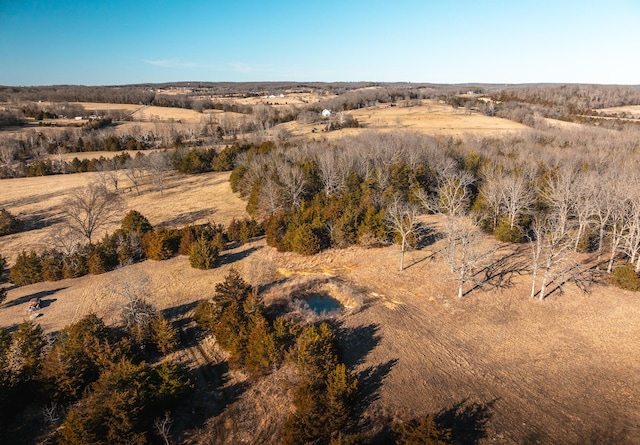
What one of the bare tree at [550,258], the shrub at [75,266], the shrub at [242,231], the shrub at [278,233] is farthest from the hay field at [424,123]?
the shrub at [75,266]

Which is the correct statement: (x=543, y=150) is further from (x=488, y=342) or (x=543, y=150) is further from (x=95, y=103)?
(x=95, y=103)

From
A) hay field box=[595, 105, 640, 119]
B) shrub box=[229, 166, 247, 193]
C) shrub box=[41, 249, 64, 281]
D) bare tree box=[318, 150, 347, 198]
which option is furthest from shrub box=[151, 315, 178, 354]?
hay field box=[595, 105, 640, 119]

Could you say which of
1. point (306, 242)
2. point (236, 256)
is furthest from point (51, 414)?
point (306, 242)

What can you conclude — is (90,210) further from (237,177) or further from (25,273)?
(237,177)

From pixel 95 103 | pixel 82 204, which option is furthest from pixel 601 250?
pixel 95 103

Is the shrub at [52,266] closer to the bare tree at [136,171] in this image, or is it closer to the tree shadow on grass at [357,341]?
the tree shadow on grass at [357,341]

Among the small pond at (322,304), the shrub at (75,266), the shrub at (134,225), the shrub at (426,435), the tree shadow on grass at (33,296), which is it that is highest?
the shrub at (134,225)
